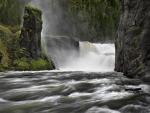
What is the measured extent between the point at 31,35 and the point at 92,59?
25.7ft

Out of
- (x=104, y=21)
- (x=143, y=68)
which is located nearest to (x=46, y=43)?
(x=143, y=68)

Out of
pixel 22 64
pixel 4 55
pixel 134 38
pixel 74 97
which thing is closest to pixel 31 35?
pixel 22 64

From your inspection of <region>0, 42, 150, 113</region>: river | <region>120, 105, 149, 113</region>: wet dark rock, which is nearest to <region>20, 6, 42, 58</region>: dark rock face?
<region>0, 42, 150, 113</region>: river

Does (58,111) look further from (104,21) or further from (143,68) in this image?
(104,21)

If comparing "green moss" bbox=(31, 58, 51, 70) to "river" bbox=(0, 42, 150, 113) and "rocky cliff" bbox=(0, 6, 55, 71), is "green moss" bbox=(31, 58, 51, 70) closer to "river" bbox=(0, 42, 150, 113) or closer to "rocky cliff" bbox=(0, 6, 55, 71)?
"rocky cliff" bbox=(0, 6, 55, 71)

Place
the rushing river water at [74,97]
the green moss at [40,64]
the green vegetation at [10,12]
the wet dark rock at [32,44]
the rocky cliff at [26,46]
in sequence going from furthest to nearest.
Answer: the green vegetation at [10,12]
the wet dark rock at [32,44]
the green moss at [40,64]
the rocky cliff at [26,46]
the rushing river water at [74,97]

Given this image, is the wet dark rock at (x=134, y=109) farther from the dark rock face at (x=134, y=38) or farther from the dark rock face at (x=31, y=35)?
the dark rock face at (x=31, y=35)

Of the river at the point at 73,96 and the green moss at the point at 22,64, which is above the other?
the green moss at the point at 22,64

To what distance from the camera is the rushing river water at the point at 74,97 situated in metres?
8.73

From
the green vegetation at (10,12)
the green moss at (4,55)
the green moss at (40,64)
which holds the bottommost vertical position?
the green moss at (40,64)

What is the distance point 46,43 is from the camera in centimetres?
2480

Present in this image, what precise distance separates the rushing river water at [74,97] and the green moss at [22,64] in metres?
5.40

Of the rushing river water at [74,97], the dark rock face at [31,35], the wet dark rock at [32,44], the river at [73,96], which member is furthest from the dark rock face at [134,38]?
the dark rock face at [31,35]

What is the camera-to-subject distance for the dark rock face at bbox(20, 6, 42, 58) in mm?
20859
